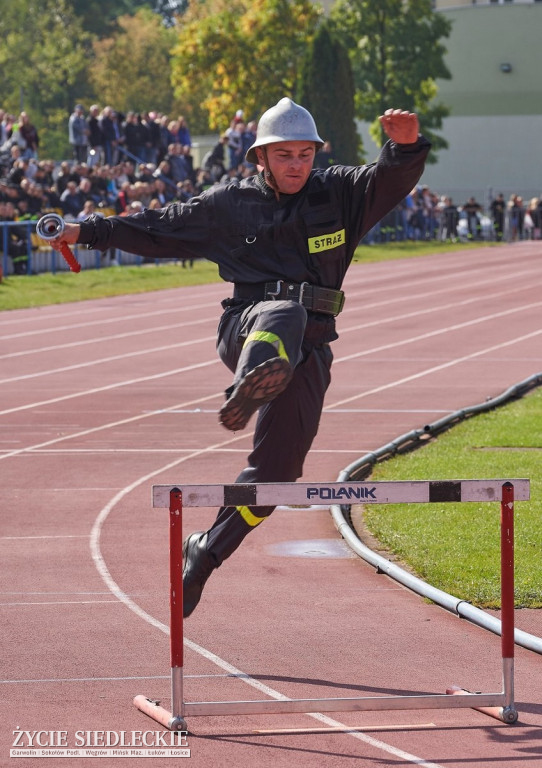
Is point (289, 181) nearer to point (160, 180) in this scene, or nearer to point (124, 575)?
point (124, 575)

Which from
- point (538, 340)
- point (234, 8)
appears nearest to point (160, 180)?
point (538, 340)

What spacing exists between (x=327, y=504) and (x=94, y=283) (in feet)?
96.8

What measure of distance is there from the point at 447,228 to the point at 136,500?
149ft

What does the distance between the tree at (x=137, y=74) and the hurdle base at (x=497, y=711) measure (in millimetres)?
85009

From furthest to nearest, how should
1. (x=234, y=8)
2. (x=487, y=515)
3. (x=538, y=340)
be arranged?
(x=234, y=8), (x=538, y=340), (x=487, y=515)

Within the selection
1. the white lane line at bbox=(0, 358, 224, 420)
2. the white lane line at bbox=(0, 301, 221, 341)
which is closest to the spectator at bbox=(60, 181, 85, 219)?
the white lane line at bbox=(0, 301, 221, 341)

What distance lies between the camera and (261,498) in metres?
6.34

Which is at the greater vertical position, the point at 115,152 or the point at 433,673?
the point at 115,152

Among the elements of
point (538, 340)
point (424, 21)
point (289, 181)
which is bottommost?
point (538, 340)

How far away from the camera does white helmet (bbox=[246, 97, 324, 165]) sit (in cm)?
720

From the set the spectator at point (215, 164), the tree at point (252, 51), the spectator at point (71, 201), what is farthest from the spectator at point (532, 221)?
the spectator at point (71, 201)

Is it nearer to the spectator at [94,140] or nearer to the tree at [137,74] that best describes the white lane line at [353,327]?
the spectator at [94,140]

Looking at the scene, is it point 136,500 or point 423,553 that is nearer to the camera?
point 423,553

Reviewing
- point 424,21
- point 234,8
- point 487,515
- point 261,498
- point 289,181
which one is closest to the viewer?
point 261,498
